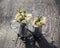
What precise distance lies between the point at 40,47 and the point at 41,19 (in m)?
0.19

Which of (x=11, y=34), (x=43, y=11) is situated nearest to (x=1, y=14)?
(x=11, y=34)

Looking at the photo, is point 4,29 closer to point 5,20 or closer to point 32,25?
point 5,20

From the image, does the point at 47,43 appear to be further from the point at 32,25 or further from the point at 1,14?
the point at 1,14

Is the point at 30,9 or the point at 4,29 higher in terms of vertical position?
the point at 30,9

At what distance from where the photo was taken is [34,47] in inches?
56.8

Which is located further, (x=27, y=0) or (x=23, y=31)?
(x=27, y=0)

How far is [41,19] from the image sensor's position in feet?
4.57

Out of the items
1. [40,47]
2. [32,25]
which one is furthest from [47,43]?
[32,25]

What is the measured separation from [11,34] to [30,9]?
0.88 ft

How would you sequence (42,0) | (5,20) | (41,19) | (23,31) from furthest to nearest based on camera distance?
1. (42,0)
2. (5,20)
3. (23,31)
4. (41,19)

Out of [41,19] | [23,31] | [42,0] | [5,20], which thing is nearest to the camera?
[41,19]

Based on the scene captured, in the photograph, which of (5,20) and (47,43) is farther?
(5,20)

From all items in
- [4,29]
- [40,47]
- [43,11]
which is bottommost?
[40,47]

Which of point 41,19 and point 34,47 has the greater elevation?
point 41,19
